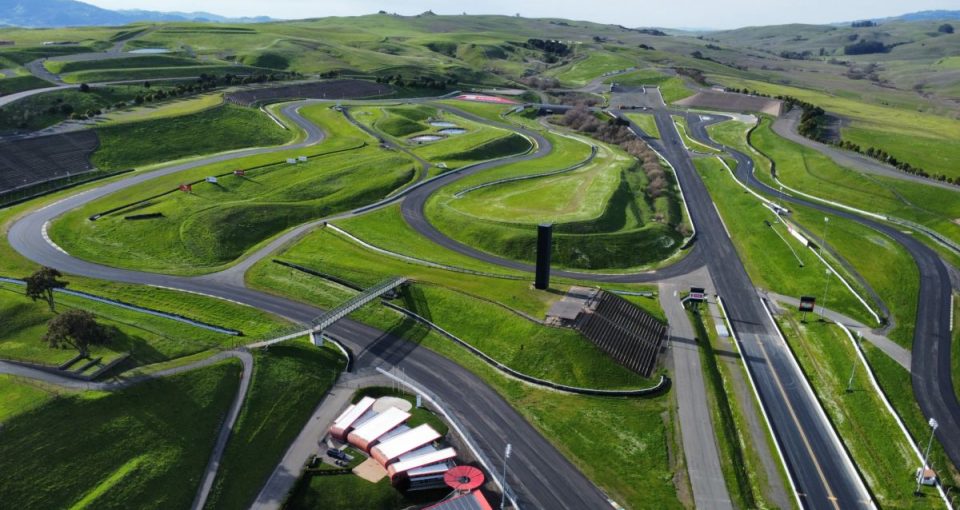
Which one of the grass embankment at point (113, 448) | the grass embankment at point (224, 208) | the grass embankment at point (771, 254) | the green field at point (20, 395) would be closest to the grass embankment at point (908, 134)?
the grass embankment at point (771, 254)

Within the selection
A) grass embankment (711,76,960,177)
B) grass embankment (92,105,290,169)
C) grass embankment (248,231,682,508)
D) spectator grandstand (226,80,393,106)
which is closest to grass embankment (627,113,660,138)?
grass embankment (711,76,960,177)

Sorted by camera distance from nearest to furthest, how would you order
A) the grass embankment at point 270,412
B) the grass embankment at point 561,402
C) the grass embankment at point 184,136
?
the grass embankment at point 270,412 → the grass embankment at point 561,402 → the grass embankment at point 184,136

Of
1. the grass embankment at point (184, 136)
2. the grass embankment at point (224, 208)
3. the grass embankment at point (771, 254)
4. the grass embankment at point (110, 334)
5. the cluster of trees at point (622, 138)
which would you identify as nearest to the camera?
the grass embankment at point (110, 334)

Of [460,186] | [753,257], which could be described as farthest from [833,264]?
[460,186]

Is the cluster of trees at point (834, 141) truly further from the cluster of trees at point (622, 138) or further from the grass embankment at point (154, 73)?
the grass embankment at point (154, 73)

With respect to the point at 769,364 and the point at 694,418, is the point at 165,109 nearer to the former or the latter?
the point at 694,418

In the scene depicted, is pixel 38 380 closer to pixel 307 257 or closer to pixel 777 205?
pixel 307 257

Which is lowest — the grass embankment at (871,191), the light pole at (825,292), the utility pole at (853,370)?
the utility pole at (853,370)
